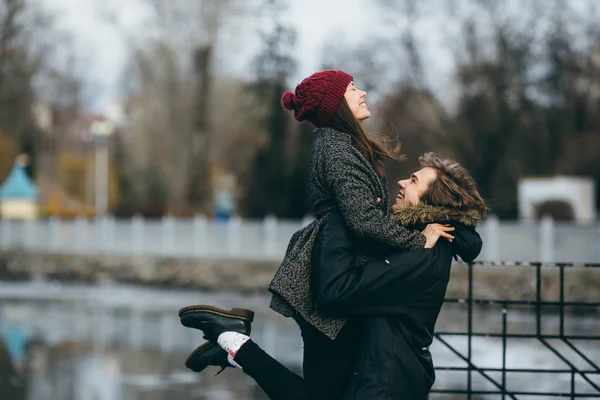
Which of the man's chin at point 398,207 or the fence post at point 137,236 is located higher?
the man's chin at point 398,207

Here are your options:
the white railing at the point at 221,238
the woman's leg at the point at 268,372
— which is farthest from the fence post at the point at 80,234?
the woman's leg at the point at 268,372

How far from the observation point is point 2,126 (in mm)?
51406

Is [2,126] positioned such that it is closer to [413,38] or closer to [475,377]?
[413,38]

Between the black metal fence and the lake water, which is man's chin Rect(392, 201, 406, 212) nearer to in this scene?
the black metal fence

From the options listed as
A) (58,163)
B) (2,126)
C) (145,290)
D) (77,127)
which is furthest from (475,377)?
(77,127)

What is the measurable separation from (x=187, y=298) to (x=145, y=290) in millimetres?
3571

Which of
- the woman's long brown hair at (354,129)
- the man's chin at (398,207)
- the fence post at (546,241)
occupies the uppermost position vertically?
the woman's long brown hair at (354,129)

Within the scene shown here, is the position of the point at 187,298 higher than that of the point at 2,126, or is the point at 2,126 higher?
the point at 2,126

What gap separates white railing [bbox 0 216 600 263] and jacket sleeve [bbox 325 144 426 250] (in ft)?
60.2

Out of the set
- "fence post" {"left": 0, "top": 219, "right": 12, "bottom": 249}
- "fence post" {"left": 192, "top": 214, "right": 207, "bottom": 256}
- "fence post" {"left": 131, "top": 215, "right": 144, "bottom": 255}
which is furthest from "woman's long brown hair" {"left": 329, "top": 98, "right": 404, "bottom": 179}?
"fence post" {"left": 0, "top": 219, "right": 12, "bottom": 249}

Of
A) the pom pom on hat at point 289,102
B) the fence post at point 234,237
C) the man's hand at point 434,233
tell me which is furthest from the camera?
the fence post at point 234,237

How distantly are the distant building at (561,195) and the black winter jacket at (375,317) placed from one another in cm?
2518

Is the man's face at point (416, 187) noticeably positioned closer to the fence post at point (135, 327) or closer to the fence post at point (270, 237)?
the fence post at point (135, 327)

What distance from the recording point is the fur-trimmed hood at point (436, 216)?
4367 millimetres
